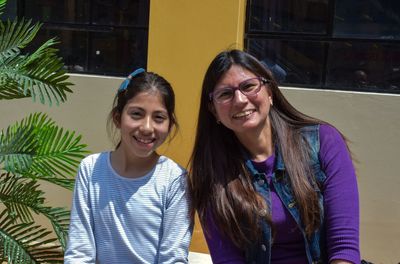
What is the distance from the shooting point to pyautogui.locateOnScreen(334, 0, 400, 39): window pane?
480 centimetres

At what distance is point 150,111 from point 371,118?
8.91 feet

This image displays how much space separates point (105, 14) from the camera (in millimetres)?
5520

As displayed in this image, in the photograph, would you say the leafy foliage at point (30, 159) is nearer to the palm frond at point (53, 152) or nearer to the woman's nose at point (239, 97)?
the palm frond at point (53, 152)

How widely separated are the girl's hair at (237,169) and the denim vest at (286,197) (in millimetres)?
23

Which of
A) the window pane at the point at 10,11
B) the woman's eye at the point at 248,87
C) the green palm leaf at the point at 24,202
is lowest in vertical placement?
the green palm leaf at the point at 24,202

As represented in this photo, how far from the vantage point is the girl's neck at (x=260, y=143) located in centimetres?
238

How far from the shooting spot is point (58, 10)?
564cm

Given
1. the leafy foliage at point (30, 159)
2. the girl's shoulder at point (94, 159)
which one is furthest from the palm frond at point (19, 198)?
the girl's shoulder at point (94, 159)

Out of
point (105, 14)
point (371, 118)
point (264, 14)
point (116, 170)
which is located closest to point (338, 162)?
point (116, 170)

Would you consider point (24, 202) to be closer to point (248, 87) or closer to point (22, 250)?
point (22, 250)

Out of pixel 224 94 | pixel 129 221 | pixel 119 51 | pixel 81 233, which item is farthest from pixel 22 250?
pixel 119 51

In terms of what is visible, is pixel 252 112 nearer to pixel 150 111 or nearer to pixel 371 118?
pixel 150 111

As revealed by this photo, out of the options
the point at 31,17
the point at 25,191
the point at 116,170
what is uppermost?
the point at 31,17

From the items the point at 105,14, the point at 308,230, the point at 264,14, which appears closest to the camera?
the point at 308,230
